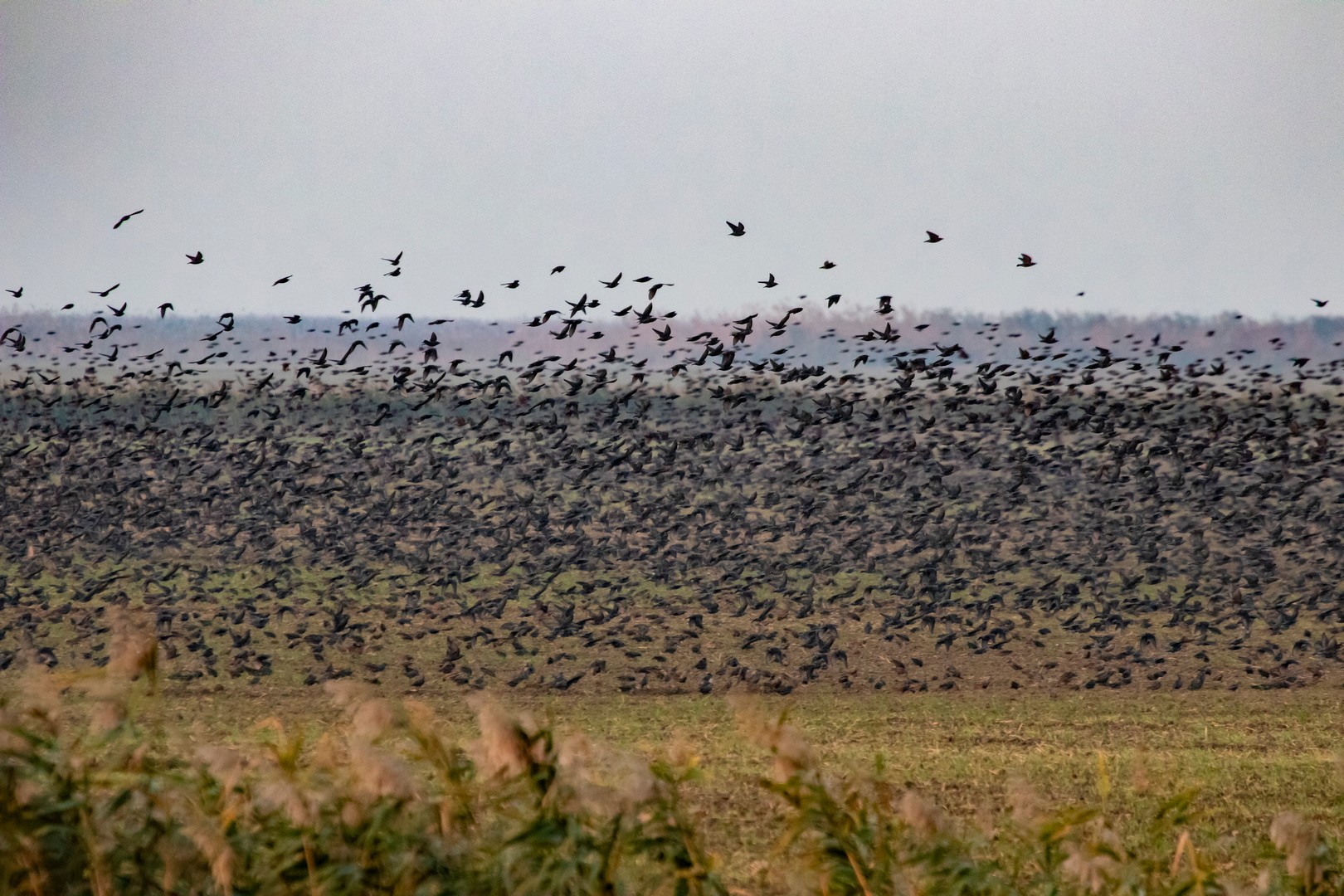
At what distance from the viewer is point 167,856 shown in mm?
5352

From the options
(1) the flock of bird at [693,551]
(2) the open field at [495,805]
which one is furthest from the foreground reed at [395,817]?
(1) the flock of bird at [693,551]

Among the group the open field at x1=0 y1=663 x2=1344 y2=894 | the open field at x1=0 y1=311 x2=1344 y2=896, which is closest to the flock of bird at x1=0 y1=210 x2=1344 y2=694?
the open field at x1=0 y1=311 x2=1344 y2=896

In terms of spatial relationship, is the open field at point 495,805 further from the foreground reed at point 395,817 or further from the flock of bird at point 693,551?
the flock of bird at point 693,551

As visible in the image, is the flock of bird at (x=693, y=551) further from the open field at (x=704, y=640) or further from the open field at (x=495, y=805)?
the open field at (x=495, y=805)

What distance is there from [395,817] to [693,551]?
142ft

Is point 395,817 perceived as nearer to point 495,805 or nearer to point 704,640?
point 495,805

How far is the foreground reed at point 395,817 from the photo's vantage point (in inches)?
211

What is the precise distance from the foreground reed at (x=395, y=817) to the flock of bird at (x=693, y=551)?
21.6m

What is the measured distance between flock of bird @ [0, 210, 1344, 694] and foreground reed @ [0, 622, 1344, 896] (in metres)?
21.6

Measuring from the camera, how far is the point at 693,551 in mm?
48844

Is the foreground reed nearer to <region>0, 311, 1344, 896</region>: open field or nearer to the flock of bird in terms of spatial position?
A: <region>0, 311, 1344, 896</region>: open field

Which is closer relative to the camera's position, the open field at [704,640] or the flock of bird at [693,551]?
the open field at [704,640]

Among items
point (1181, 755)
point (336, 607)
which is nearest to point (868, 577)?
point (336, 607)

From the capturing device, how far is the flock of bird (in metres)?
34.7
